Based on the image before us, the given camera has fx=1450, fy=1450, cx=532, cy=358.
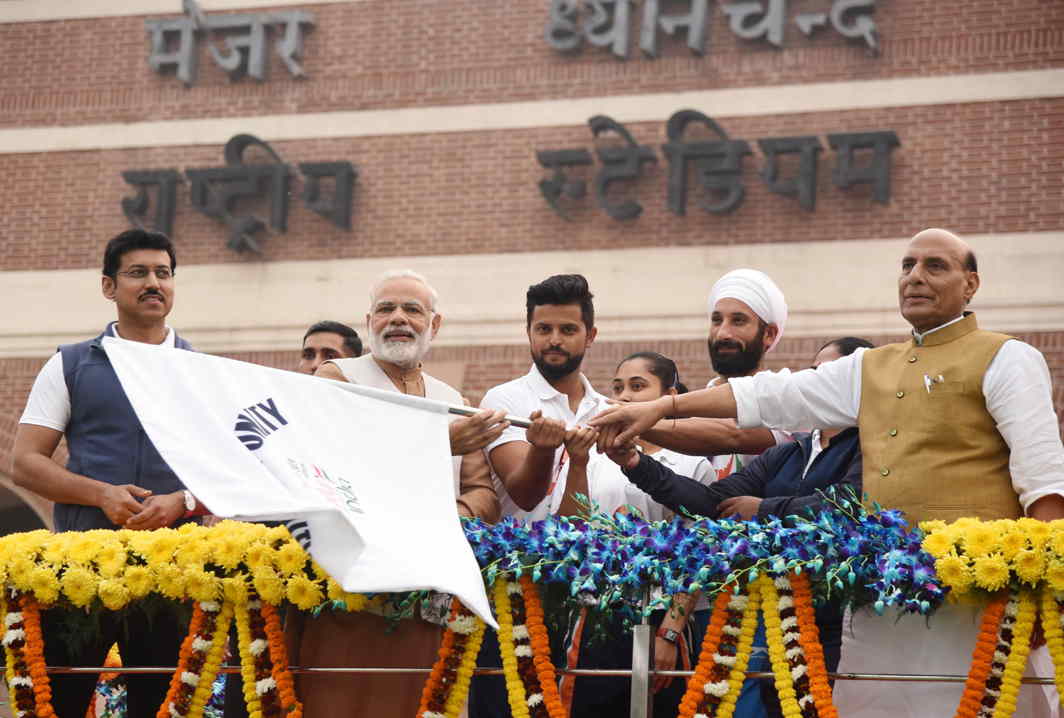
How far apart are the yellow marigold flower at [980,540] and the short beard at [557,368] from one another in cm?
182

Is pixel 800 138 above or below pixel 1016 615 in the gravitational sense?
above

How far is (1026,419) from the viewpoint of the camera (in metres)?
4.29

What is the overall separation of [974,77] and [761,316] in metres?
8.72

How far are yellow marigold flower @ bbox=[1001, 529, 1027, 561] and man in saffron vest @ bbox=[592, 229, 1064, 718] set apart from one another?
266mm

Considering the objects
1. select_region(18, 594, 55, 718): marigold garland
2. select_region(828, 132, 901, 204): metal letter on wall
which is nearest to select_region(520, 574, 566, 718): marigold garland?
select_region(18, 594, 55, 718): marigold garland

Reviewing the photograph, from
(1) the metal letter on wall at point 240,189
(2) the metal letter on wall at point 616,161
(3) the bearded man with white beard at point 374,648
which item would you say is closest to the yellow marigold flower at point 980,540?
(3) the bearded man with white beard at point 374,648

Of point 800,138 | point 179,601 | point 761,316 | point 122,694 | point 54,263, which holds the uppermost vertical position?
point 800,138

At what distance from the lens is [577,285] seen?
5.48m

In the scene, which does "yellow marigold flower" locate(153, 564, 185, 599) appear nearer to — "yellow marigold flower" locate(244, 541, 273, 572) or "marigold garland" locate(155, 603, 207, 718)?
"marigold garland" locate(155, 603, 207, 718)

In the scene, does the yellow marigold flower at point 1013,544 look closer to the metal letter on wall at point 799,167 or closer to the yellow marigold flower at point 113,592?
the yellow marigold flower at point 113,592

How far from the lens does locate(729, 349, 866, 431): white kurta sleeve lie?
15.6ft

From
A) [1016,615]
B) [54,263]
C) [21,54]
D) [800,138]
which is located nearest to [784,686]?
[1016,615]

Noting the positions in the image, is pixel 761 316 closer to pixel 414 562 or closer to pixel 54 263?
pixel 414 562

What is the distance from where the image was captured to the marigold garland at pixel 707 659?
4.19 metres
